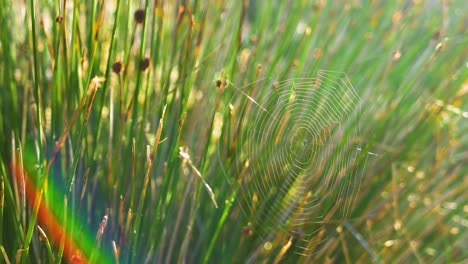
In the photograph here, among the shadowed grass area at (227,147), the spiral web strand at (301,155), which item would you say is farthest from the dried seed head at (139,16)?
the spiral web strand at (301,155)

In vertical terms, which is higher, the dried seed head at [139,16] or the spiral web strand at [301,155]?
the dried seed head at [139,16]

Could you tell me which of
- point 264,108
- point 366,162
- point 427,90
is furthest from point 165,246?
point 427,90

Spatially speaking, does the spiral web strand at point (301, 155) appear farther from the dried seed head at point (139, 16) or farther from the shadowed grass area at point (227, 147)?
the dried seed head at point (139, 16)

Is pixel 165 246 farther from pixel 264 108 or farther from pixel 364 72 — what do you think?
pixel 364 72

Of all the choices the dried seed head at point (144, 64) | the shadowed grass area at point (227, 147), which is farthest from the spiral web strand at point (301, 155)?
the dried seed head at point (144, 64)

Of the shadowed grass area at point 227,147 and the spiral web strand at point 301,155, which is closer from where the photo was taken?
the shadowed grass area at point 227,147

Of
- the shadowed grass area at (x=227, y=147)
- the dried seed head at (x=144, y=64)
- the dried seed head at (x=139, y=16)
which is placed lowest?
the shadowed grass area at (x=227, y=147)

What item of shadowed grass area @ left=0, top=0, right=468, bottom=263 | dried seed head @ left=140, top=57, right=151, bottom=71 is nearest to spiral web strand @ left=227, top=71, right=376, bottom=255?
shadowed grass area @ left=0, top=0, right=468, bottom=263

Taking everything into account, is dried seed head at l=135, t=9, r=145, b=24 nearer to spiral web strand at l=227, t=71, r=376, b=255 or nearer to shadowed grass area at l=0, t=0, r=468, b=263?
shadowed grass area at l=0, t=0, r=468, b=263
